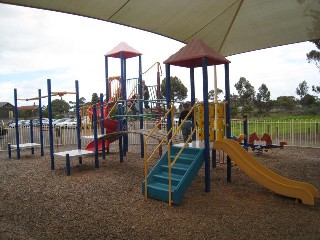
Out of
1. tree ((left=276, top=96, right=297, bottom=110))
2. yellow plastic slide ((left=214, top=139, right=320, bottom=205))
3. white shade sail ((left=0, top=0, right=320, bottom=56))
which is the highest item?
white shade sail ((left=0, top=0, right=320, bottom=56))

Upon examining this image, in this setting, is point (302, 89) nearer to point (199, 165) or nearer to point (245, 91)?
point (245, 91)

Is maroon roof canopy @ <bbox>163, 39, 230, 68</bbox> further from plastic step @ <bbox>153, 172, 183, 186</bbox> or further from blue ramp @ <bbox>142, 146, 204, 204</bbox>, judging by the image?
plastic step @ <bbox>153, 172, 183, 186</bbox>

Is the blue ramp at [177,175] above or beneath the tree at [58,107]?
beneath

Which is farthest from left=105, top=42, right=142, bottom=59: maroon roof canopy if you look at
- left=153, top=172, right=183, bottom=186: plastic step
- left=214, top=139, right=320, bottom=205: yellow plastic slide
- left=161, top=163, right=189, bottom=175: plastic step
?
left=153, top=172, right=183, bottom=186: plastic step

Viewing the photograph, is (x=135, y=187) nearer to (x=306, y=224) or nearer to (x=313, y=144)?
(x=306, y=224)

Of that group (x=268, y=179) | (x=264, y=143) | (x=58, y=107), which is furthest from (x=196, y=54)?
(x=58, y=107)

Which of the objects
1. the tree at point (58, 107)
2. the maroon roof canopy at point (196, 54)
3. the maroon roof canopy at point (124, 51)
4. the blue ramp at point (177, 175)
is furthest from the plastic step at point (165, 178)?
the tree at point (58, 107)

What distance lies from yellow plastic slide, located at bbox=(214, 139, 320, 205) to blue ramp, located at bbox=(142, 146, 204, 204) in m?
0.69

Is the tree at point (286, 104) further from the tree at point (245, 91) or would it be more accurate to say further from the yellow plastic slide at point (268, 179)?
the yellow plastic slide at point (268, 179)

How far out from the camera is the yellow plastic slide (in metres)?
5.68

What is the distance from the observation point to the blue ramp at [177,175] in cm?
570

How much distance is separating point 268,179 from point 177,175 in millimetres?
1920

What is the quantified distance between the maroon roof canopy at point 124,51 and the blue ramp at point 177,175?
23.0 feet

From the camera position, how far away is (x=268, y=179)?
240 inches
